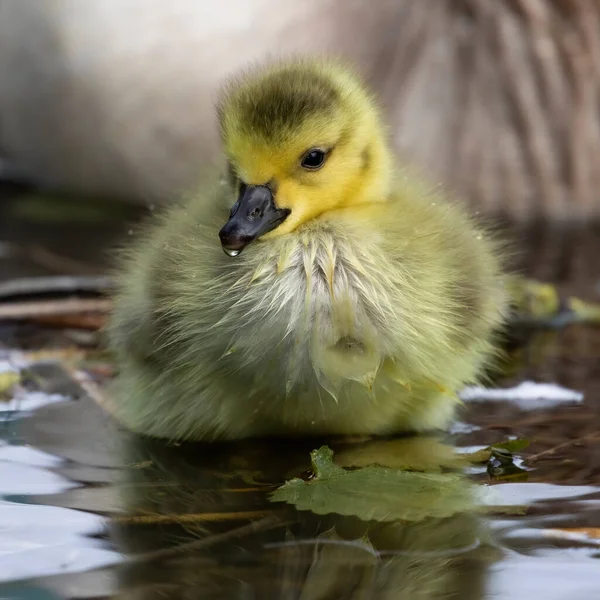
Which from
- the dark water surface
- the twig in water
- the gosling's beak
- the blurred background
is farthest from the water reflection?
the blurred background

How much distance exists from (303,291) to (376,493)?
0.65 feet

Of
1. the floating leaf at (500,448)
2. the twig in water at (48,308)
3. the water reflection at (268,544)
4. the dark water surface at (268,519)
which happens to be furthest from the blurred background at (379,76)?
the water reflection at (268,544)

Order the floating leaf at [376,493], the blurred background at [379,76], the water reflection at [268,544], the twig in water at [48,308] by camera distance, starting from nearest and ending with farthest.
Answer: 1. the water reflection at [268,544]
2. the floating leaf at [376,493]
3. the twig in water at [48,308]
4. the blurred background at [379,76]

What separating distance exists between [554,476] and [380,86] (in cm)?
155

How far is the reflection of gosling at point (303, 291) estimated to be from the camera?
45.7 inches

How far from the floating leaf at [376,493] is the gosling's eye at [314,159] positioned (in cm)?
28

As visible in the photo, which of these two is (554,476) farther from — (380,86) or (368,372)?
(380,86)

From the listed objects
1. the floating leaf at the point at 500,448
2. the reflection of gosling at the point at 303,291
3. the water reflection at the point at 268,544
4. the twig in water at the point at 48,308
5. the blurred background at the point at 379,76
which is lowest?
the water reflection at the point at 268,544

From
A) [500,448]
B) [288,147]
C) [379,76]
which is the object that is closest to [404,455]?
[500,448]

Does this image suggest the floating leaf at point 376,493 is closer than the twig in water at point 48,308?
Yes

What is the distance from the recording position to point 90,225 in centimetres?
261

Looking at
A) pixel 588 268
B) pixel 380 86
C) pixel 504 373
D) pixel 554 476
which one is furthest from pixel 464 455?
pixel 380 86

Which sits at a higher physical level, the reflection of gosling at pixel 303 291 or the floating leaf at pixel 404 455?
the reflection of gosling at pixel 303 291

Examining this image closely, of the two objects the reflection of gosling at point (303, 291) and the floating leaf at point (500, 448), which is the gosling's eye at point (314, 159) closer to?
the reflection of gosling at point (303, 291)
